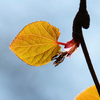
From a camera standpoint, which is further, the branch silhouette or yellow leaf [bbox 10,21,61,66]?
yellow leaf [bbox 10,21,61,66]

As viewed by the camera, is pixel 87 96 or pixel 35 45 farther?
pixel 35 45

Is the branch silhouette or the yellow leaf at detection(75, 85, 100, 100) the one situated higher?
the branch silhouette

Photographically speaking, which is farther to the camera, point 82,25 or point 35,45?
point 35,45

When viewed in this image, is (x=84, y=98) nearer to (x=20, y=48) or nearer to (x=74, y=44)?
(x=74, y=44)

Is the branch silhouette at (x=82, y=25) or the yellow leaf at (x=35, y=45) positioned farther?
the yellow leaf at (x=35, y=45)

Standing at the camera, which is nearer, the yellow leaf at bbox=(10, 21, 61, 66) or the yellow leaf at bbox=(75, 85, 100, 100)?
the yellow leaf at bbox=(75, 85, 100, 100)

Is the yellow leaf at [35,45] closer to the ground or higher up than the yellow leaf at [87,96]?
higher up

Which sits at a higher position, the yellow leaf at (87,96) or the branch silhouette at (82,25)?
the branch silhouette at (82,25)

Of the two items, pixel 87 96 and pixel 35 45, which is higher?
pixel 35 45
